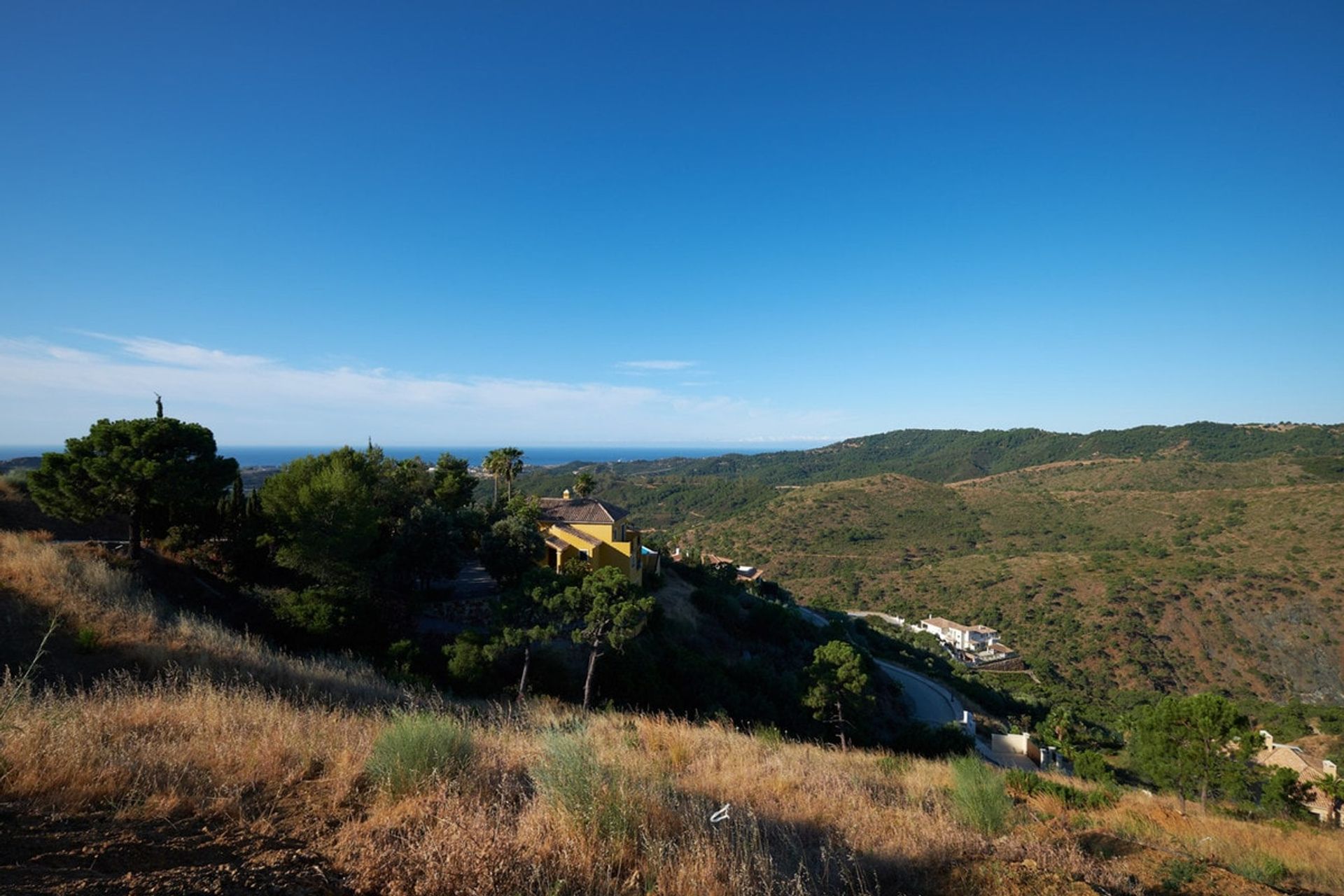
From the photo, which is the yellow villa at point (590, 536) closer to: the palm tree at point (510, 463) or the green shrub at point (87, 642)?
the palm tree at point (510, 463)

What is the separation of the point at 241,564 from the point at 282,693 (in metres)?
13.2

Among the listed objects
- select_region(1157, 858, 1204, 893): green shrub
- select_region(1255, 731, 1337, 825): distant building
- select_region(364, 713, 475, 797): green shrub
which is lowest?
select_region(1255, 731, 1337, 825): distant building

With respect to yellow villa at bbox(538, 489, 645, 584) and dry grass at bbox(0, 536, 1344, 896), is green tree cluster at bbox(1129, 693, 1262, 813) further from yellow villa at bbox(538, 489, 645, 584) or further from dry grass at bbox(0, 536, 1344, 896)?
yellow villa at bbox(538, 489, 645, 584)

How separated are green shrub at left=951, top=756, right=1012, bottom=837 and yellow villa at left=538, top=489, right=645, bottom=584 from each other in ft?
66.1

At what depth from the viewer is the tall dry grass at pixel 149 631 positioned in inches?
330

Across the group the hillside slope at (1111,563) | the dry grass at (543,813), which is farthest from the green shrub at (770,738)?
the hillside slope at (1111,563)

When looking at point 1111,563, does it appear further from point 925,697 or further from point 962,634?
point 925,697

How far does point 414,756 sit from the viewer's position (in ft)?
13.1

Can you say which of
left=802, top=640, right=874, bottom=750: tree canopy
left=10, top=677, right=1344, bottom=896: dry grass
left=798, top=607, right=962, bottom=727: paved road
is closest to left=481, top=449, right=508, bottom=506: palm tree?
left=802, top=640, right=874, bottom=750: tree canopy

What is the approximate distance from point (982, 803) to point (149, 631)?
12102mm

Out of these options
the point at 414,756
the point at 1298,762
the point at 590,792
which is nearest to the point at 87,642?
the point at 414,756

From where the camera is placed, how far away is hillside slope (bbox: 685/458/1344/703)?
149 ft

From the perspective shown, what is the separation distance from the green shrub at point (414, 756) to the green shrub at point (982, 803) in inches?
169

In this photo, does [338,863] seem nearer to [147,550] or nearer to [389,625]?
[389,625]
